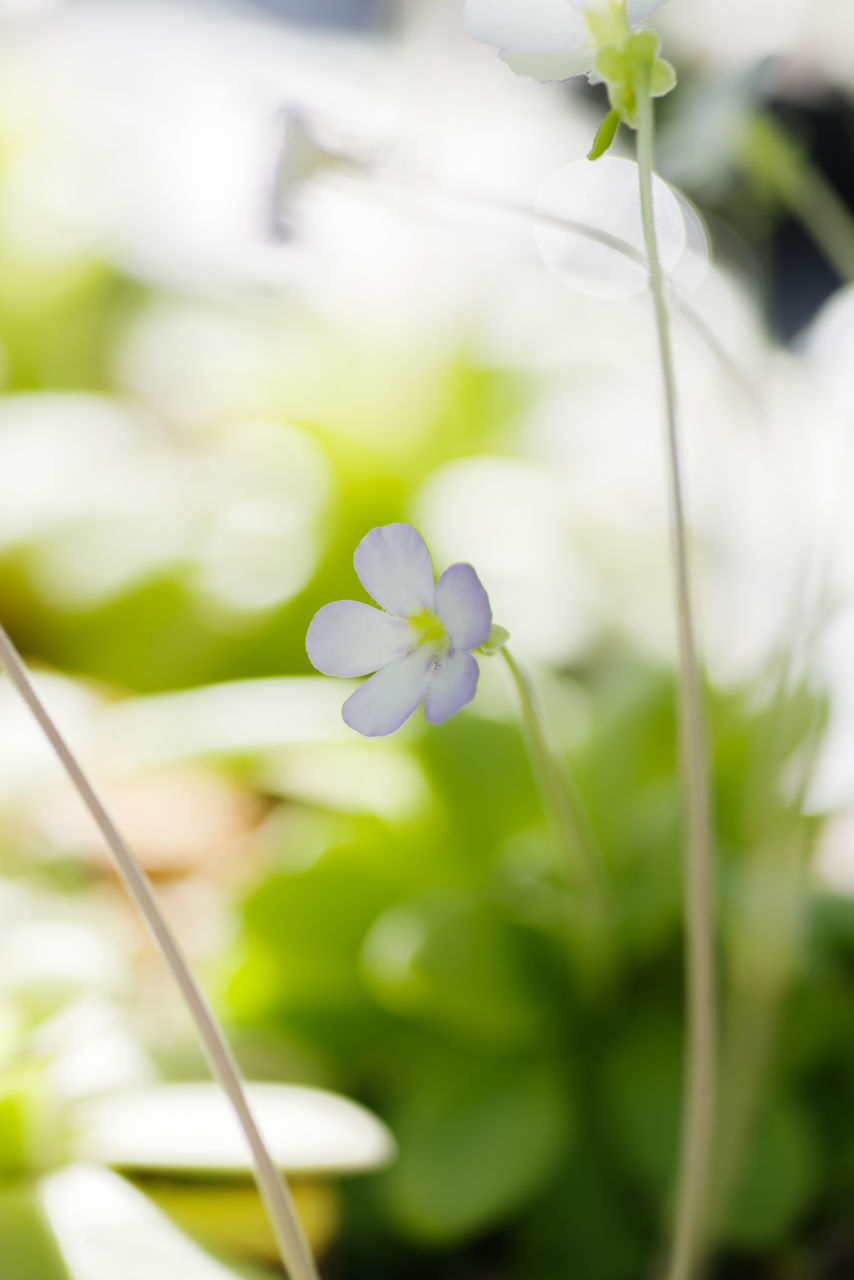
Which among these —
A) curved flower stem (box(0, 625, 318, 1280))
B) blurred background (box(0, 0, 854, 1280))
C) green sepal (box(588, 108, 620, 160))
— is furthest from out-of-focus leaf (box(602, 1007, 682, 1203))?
green sepal (box(588, 108, 620, 160))

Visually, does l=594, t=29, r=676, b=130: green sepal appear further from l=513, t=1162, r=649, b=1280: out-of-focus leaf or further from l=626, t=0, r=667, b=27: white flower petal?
l=513, t=1162, r=649, b=1280: out-of-focus leaf

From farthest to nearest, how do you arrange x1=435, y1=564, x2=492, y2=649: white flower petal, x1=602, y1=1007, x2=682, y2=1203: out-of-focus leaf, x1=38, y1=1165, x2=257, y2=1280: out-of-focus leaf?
x1=602, y1=1007, x2=682, y2=1203: out-of-focus leaf
x1=38, y1=1165, x2=257, y2=1280: out-of-focus leaf
x1=435, y1=564, x2=492, y2=649: white flower petal

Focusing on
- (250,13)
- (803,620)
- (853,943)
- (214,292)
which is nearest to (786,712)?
(803,620)

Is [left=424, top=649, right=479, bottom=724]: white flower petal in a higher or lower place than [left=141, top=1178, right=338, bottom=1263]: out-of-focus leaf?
lower

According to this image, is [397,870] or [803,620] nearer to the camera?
[803,620]

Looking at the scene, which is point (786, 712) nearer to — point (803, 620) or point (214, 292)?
point (803, 620)

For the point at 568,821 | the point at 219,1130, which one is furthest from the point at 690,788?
the point at 219,1130
